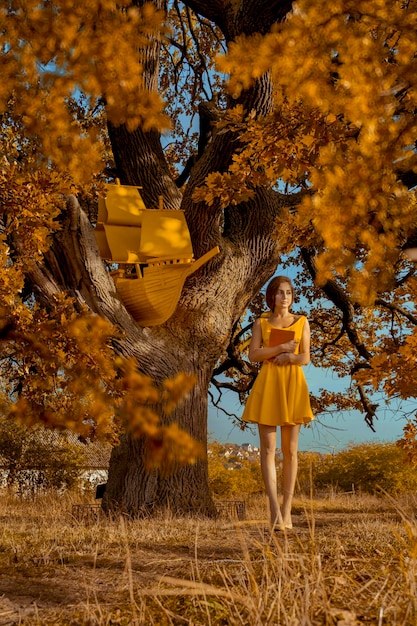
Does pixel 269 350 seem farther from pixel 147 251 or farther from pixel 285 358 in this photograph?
pixel 147 251

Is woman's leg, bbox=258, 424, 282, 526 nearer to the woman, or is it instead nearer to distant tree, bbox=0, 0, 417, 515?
the woman

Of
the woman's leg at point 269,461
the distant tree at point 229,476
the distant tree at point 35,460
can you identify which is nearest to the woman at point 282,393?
the woman's leg at point 269,461

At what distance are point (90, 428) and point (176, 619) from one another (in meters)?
2.03

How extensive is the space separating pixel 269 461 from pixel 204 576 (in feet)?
5.97

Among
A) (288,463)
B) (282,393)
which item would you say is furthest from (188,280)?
(288,463)

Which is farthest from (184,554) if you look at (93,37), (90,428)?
(93,37)

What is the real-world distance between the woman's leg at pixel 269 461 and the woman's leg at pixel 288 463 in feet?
0.27

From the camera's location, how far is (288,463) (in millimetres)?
4770

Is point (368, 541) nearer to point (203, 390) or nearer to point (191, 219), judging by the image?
point (203, 390)

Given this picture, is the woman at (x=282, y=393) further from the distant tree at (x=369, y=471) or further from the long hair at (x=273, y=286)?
the distant tree at (x=369, y=471)

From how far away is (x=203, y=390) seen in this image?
23.6 ft

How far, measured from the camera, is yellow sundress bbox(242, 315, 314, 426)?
15.4ft

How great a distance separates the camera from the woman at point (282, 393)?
15.4 ft

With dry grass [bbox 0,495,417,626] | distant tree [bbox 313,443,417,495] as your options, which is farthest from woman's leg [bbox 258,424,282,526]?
distant tree [bbox 313,443,417,495]
